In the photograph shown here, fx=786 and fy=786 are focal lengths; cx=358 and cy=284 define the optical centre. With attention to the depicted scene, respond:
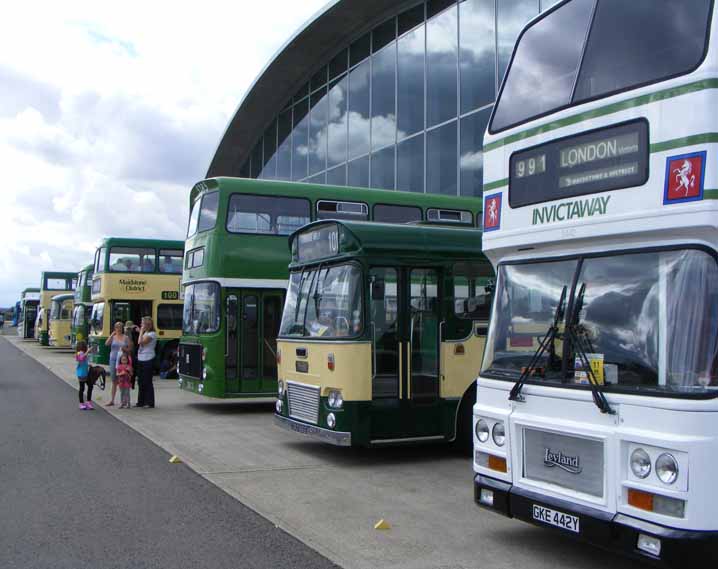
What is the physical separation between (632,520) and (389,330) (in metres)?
5.19

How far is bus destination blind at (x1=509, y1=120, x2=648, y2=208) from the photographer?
219 inches

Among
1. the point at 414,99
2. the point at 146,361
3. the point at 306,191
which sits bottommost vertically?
the point at 146,361

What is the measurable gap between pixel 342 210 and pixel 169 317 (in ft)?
35.0

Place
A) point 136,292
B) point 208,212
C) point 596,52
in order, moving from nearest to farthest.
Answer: point 596,52
point 208,212
point 136,292

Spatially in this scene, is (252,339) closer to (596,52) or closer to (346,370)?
(346,370)

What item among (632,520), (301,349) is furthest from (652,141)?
(301,349)

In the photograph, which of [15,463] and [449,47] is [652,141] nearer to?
[15,463]

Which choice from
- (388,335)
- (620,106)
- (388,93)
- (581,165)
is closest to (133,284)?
(388,93)

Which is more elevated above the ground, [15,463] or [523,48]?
[523,48]

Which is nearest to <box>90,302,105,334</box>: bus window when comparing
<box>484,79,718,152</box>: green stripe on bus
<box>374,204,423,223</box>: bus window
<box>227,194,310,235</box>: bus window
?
<box>227,194,310,235</box>: bus window

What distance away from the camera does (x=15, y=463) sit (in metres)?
9.63

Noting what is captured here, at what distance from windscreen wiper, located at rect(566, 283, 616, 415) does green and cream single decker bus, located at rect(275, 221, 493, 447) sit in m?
4.19

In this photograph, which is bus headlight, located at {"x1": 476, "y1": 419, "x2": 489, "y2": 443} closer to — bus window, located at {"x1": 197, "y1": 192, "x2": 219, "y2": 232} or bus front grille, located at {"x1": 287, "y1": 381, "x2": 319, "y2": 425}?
bus front grille, located at {"x1": 287, "y1": 381, "x2": 319, "y2": 425}

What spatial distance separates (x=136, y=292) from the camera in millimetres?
24531
